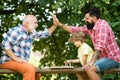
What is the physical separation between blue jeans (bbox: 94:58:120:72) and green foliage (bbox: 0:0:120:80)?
197 cm

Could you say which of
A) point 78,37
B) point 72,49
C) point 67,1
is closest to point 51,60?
point 72,49

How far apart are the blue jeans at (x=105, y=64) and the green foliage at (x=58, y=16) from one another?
1.97 m

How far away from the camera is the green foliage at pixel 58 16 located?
9633 mm

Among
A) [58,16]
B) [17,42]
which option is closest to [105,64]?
[17,42]

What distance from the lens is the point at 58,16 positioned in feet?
37.0

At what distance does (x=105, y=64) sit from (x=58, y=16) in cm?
394

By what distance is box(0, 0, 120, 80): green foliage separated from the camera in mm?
9633

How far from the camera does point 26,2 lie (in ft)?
39.0

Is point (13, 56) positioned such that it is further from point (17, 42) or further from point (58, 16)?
point (58, 16)

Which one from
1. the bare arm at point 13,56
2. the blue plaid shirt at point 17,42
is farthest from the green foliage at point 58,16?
the bare arm at point 13,56

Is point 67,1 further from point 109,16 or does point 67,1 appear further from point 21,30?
point 21,30

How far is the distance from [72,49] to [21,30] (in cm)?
318

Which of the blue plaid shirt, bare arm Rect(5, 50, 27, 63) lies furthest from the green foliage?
bare arm Rect(5, 50, 27, 63)

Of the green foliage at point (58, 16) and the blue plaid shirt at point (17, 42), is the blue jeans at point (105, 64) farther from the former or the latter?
the green foliage at point (58, 16)
